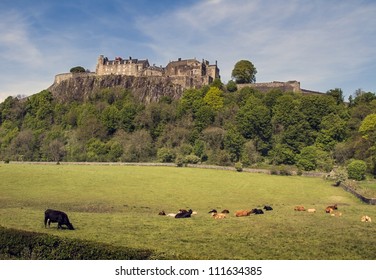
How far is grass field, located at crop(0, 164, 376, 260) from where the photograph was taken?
816 inches

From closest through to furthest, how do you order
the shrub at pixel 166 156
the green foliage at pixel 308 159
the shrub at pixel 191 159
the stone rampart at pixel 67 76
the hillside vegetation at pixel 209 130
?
the green foliage at pixel 308 159 < the shrub at pixel 191 159 < the hillside vegetation at pixel 209 130 < the shrub at pixel 166 156 < the stone rampart at pixel 67 76

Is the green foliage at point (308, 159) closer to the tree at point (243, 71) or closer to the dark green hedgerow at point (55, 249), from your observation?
the tree at point (243, 71)

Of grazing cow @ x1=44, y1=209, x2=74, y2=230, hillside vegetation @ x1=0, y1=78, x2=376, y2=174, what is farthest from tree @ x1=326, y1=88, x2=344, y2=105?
grazing cow @ x1=44, y1=209, x2=74, y2=230

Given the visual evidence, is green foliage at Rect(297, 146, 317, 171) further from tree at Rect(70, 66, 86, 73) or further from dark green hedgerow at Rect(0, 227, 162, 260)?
tree at Rect(70, 66, 86, 73)

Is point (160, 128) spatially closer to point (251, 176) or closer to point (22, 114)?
point (251, 176)

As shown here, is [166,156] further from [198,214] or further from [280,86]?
[198,214]

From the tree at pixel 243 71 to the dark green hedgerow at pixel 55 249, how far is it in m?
123

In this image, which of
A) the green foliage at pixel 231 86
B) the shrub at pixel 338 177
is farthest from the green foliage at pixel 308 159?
the green foliage at pixel 231 86

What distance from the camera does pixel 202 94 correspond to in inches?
4734

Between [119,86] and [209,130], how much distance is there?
159 ft

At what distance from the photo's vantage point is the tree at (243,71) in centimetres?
13612

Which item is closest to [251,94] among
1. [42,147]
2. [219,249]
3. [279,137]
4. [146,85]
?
[279,137]

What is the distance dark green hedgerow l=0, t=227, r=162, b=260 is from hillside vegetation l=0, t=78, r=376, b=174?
204 ft
